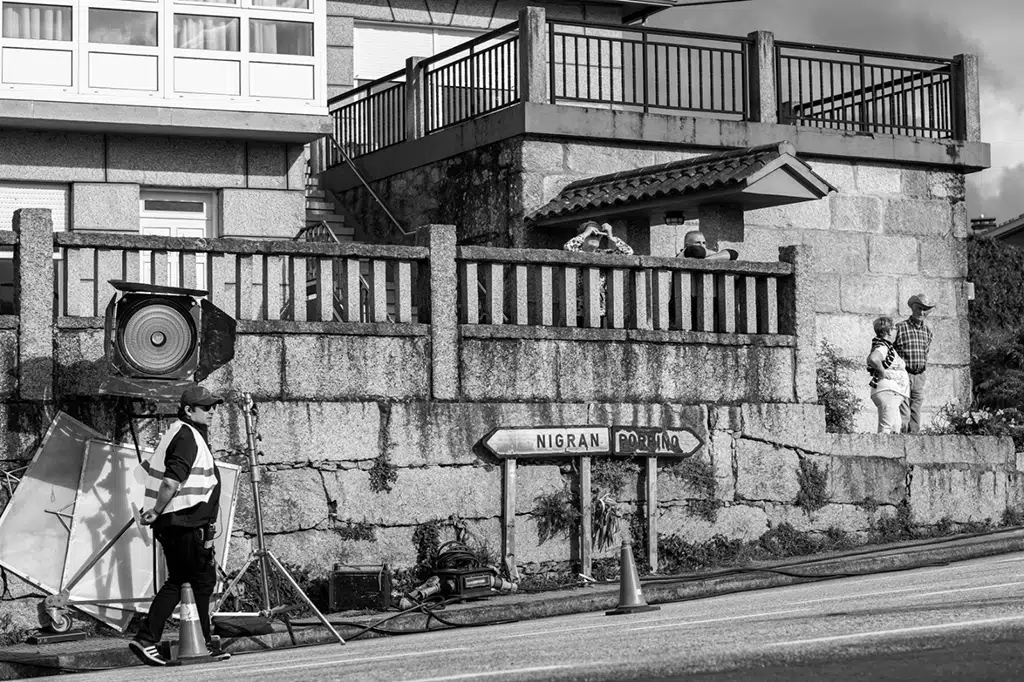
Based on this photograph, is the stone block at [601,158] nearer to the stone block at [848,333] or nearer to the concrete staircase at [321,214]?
the stone block at [848,333]

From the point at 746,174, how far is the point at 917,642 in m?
9.51

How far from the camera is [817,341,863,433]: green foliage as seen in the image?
18.4 meters

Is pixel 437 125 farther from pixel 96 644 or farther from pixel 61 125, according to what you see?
pixel 96 644

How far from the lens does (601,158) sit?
1947cm

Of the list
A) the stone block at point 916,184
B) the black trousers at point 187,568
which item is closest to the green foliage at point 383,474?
the black trousers at point 187,568

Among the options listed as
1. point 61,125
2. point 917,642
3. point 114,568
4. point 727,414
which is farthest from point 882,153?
point 917,642

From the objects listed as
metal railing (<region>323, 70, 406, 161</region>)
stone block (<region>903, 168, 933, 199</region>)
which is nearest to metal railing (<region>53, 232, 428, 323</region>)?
metal railing (<region>323, 70, 406, 161</region>)

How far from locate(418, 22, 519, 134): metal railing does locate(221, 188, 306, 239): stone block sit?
1.99m

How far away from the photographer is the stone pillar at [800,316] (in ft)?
54.1

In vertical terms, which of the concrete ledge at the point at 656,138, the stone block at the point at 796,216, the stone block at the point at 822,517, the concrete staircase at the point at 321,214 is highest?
the concrete ledge at the point at 656,138

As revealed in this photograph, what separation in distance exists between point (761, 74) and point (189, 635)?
38.6 feet

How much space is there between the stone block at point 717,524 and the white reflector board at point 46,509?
5392 millimetres

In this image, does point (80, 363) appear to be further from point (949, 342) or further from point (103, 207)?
point (949, 342)

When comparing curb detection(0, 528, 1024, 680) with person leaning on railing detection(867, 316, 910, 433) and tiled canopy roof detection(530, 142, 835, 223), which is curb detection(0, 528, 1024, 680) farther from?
tiled canopy roof detection(530, 142, 835, 223)
